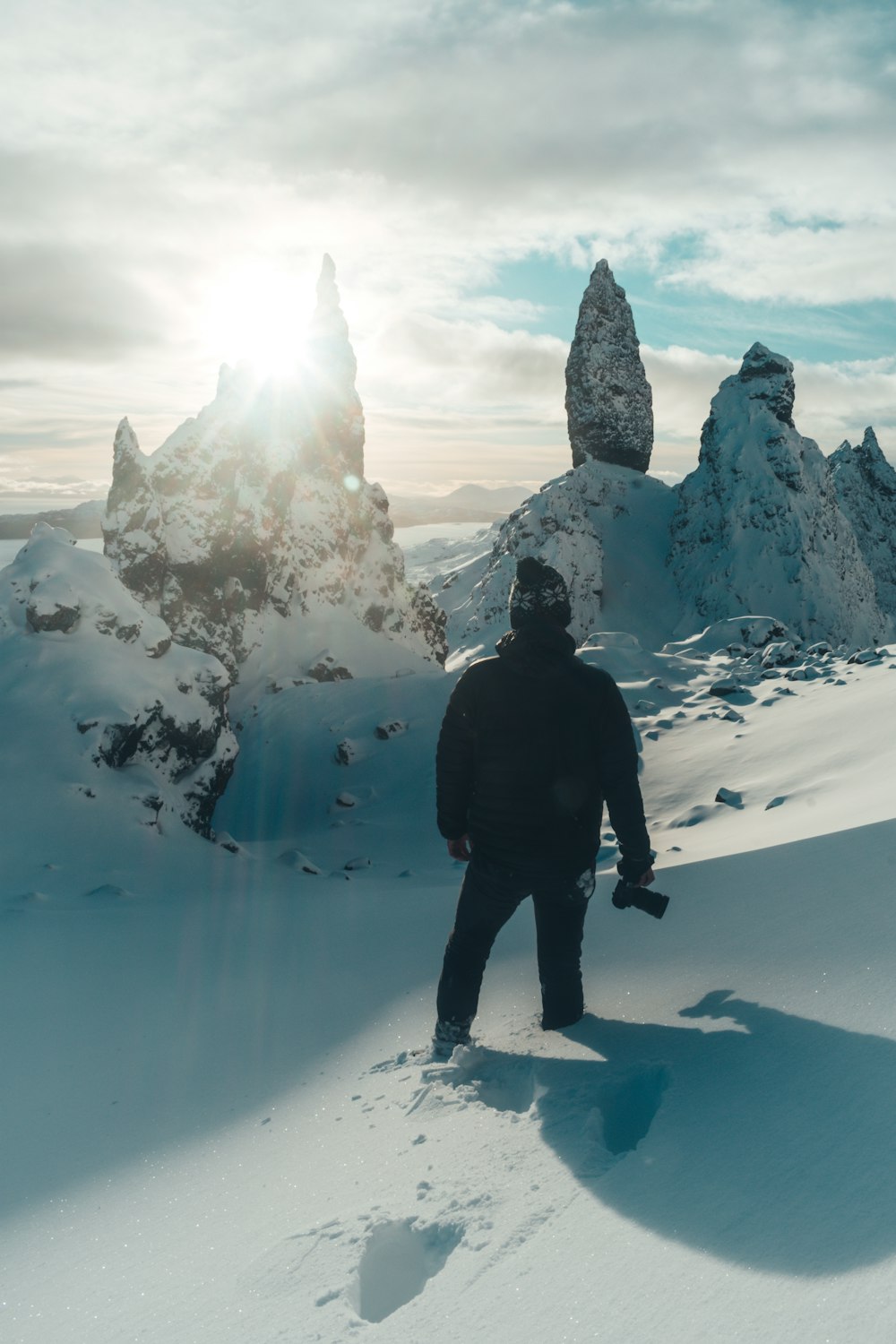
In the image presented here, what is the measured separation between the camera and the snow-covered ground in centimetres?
152

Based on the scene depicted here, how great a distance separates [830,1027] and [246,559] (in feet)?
74.4

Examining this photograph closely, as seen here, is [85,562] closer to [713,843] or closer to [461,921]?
[713,843]

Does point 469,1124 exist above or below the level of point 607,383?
below

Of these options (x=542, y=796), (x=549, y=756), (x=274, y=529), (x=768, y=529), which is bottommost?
(x=542, y=796)

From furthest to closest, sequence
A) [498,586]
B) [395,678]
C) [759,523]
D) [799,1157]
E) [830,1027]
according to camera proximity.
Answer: [498,586], [759,523], [395,678], [830,1027], [799,1157]

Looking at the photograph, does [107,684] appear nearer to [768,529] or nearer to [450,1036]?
[450,1036]

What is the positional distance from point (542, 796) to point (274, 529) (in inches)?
913

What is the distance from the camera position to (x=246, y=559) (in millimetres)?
23500

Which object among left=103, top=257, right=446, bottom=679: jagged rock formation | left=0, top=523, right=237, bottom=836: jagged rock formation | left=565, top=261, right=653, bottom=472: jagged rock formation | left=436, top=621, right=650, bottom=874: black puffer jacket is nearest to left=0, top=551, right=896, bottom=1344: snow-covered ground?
left=436, top=621, right=650, bottom=874: black puffer jacket

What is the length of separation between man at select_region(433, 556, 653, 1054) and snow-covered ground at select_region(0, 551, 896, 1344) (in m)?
0.23

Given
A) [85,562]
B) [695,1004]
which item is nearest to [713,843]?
[695,1004]

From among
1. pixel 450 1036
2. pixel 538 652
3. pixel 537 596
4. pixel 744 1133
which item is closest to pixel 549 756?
pixel 538 652

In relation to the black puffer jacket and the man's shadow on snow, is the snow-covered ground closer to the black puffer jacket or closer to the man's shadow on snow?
the man's shadow on snow

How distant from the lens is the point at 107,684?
9656 mm
